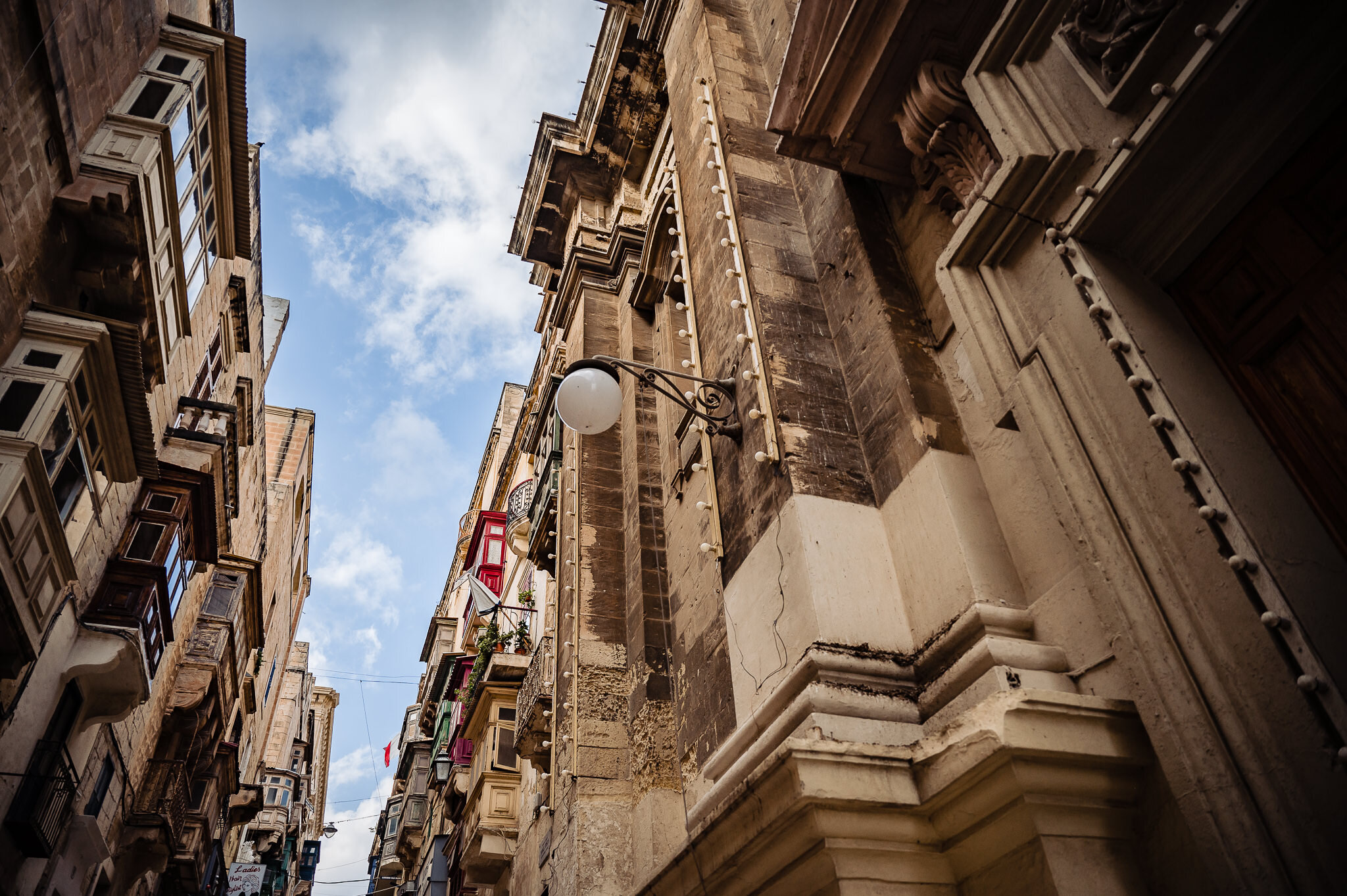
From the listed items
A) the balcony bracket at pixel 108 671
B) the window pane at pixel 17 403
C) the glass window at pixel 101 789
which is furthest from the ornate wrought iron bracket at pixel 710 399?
the glass window at pixel 101 789

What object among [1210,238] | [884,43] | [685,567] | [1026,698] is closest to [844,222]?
[884,43]

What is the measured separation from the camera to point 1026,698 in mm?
3121

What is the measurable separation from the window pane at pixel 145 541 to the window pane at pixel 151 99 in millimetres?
6878

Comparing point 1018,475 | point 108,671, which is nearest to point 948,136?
point 1018,475

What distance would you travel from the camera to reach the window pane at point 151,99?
11.8 metres

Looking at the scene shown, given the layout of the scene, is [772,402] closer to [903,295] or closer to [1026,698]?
[903,295]

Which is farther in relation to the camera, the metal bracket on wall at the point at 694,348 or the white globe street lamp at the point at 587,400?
the metal bracket on wall at the point at 694,348

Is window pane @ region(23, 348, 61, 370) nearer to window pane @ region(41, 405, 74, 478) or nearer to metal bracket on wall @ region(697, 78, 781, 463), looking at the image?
window pane @ region(41, 405, 74, 478)

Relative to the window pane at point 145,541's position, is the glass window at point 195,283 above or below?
above

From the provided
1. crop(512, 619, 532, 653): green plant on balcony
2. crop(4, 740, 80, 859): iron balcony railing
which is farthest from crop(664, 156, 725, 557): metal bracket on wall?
crop(4, 740, 80, 859): iron balcony railing

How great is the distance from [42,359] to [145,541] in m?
6.07

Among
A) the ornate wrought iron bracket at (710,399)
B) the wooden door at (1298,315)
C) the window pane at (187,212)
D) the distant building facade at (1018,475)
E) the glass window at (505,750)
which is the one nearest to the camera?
the distant building facade at (1018,475)

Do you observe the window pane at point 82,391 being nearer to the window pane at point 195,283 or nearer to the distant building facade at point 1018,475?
the window pane at point 195,283

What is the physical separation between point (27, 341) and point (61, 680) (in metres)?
6.05
